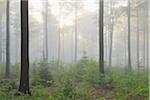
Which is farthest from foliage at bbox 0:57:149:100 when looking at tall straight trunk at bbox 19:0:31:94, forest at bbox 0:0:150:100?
tall straight trunk at bbox 19:0:31:94

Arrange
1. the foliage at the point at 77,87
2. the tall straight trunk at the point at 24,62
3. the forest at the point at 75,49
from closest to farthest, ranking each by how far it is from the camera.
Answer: the tall straight trunk at the point at 24,62 → the foliage at the point at 77,87 → the forest at the point at 75,49

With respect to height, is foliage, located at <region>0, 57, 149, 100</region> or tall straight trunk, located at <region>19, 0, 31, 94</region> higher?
tall straight trunk, located at <region>19, 0, 31, 94</region>

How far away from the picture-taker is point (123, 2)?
69.4ft

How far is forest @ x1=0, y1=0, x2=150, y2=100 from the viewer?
8.92 meters

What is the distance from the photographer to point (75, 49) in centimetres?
3362

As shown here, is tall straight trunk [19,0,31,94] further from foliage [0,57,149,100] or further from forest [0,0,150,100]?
foliage [0,57,149,100]

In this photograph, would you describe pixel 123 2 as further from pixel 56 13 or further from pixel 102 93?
pixel 102 93

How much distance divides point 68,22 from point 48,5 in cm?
460

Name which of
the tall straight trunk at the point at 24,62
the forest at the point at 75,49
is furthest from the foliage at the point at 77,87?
the tall straight trunk at the point at 24,62

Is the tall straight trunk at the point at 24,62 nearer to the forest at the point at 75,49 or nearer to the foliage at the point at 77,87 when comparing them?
the forest at the point at 75,49

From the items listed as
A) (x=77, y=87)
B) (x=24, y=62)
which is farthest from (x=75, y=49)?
(x=24, y=62)

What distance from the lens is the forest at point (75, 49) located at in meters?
8.92

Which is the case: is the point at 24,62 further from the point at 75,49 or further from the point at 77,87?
the point at 75,49

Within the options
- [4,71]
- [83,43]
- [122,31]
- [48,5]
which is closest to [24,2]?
[4,71]
